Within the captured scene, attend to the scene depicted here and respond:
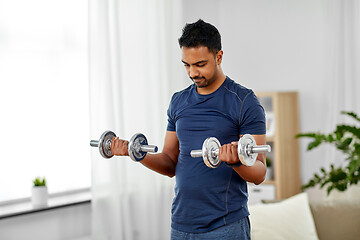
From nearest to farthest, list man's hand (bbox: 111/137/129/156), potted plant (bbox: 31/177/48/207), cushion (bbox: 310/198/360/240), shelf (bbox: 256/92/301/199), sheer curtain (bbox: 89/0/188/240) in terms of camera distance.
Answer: man's hand (bbox: 111/137/129/156)
cushion (bbox: 310/198/360/240)
potted plant (bbox: 31/177/48/207)
sheer curtain (bbox: 89/0/188/240)
shelf (bbox: 256/92/301/199)

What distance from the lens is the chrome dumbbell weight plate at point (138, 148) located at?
1.59m

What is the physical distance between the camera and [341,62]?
394 cm

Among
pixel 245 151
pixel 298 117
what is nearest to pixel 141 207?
pixel 298 117

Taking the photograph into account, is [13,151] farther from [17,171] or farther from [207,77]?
[207,77]

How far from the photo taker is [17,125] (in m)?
2.84

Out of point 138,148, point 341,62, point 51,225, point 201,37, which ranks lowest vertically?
point 51,225

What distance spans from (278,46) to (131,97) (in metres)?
1.74

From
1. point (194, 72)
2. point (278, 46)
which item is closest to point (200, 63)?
point (194, 72)

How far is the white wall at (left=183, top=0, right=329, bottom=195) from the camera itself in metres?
4.23

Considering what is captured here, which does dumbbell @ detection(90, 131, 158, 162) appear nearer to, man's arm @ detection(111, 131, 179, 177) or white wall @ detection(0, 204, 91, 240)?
man's arm @ detection(111, 131, 179, 177)

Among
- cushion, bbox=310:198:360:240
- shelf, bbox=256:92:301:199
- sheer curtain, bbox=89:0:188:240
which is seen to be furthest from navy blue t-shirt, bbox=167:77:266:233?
shelf, bbox=256:92:301:199

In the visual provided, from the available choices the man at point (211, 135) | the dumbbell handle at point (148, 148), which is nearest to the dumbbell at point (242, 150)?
the man at point (211, 135)

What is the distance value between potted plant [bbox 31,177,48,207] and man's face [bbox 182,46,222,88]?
1.61 metres

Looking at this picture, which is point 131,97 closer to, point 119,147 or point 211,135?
point 119,147
